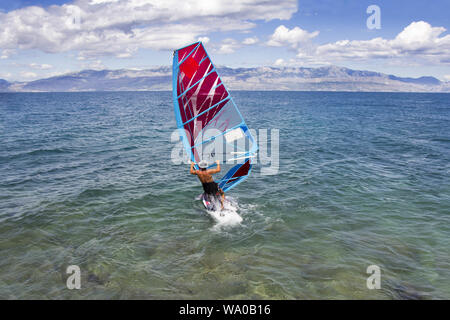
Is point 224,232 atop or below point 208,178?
below

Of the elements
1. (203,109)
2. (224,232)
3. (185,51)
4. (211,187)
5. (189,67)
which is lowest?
(224,232)

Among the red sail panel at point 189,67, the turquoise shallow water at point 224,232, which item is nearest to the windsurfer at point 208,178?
the turquoise shallow water at point 224,232

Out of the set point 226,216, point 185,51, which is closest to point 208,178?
point 226,216

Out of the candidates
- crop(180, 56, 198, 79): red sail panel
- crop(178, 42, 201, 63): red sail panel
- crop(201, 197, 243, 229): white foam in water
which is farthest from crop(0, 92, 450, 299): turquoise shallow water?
crop(178, 42, 201, 63): red sail panel

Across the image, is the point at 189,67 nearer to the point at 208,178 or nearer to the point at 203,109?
the point at 203,109

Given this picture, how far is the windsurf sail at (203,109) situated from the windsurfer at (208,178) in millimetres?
1021

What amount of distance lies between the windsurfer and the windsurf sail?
40.2 inches

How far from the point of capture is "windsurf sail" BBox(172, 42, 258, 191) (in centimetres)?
1383

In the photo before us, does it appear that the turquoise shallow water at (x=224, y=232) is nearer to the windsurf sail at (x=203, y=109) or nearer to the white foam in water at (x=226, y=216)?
the white foam in water at (x=226, y=216)

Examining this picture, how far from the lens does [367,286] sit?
32.0ft

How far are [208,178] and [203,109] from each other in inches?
140

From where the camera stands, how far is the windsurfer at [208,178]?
13.9m

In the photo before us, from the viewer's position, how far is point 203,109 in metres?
15.1
